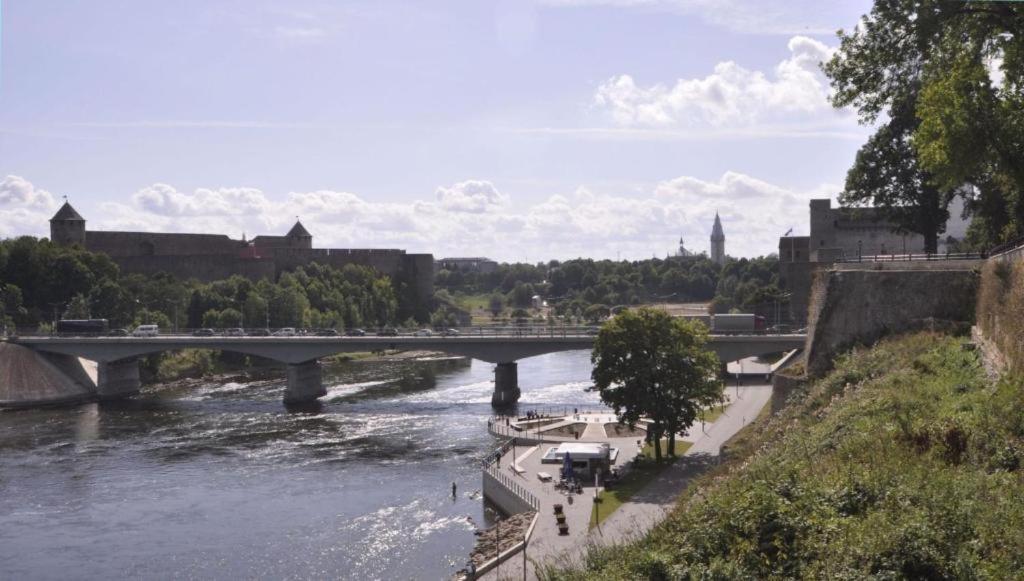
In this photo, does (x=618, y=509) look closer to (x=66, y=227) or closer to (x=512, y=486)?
(x=512, y=486)

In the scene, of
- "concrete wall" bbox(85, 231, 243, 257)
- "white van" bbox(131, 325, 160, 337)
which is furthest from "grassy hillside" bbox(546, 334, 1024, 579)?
"concrete wall" bbox(85, 231, 243, 257)

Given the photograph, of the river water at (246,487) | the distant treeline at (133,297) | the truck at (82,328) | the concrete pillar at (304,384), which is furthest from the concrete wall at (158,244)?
the river water at (246,487)

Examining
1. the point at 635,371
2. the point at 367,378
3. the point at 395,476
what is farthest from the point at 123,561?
the point at 367,378

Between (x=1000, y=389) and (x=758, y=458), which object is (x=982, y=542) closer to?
(x=1000, y=389)

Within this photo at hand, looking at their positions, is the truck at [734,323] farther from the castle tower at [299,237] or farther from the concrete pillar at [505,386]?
the castle tower at [299,237]

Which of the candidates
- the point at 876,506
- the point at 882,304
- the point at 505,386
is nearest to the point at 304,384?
the point at 505,386

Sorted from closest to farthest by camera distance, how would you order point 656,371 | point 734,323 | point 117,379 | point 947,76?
point 947,76
point 656,371
point 734,323
point 117,379

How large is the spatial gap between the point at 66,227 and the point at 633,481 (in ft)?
316

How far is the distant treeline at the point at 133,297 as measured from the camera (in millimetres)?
92750

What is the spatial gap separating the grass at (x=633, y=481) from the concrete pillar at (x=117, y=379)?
143ft

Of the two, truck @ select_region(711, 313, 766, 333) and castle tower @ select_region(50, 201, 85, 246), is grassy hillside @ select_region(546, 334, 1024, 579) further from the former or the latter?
castle tower @ select_region(50, 201, 85, 246)

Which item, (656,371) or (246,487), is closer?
(656,371)

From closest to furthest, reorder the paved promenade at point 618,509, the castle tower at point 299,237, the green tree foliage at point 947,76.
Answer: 1. the green tree foliage at point 947,76
2. the paved promenade at point 618,509
3. the castle tower at point 299,237

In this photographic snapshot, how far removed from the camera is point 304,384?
6900 centimetres
